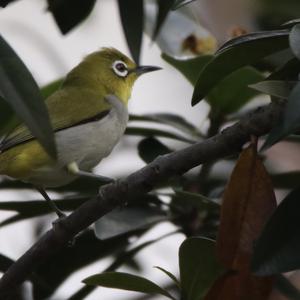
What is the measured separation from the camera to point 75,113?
2814mm

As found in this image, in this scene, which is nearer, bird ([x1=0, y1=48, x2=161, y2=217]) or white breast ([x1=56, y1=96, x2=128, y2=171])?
bird ([x1=0, y1=48, x2=161, y2=217])

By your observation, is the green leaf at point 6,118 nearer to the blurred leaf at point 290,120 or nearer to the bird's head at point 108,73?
the bird's head at point 108,73

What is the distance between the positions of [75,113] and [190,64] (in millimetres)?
675

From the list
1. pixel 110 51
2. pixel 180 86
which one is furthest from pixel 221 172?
pixel 180 86

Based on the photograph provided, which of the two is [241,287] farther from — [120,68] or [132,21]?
[120,68]

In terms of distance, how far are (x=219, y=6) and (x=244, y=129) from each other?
3.01 metres

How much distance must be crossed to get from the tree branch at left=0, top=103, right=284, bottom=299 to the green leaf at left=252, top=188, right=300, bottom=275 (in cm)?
13

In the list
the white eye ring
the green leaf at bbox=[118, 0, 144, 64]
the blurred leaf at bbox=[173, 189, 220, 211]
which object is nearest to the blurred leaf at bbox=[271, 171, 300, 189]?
the blurred leaf at bbox=[173, 189, 220, 211]

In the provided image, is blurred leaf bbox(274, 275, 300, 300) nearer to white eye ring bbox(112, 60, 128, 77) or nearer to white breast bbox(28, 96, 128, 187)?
white breast bbox(28, 96, 128, 187)

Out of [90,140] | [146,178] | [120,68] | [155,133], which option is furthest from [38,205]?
[120,68]

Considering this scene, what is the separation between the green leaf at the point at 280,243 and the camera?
50.6 inches

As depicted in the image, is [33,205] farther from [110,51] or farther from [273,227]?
[110,51]

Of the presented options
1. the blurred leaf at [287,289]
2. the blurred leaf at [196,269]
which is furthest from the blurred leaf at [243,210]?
the blurred leaf at [287,289]

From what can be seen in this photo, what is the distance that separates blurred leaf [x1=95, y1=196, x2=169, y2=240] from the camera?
200cm
